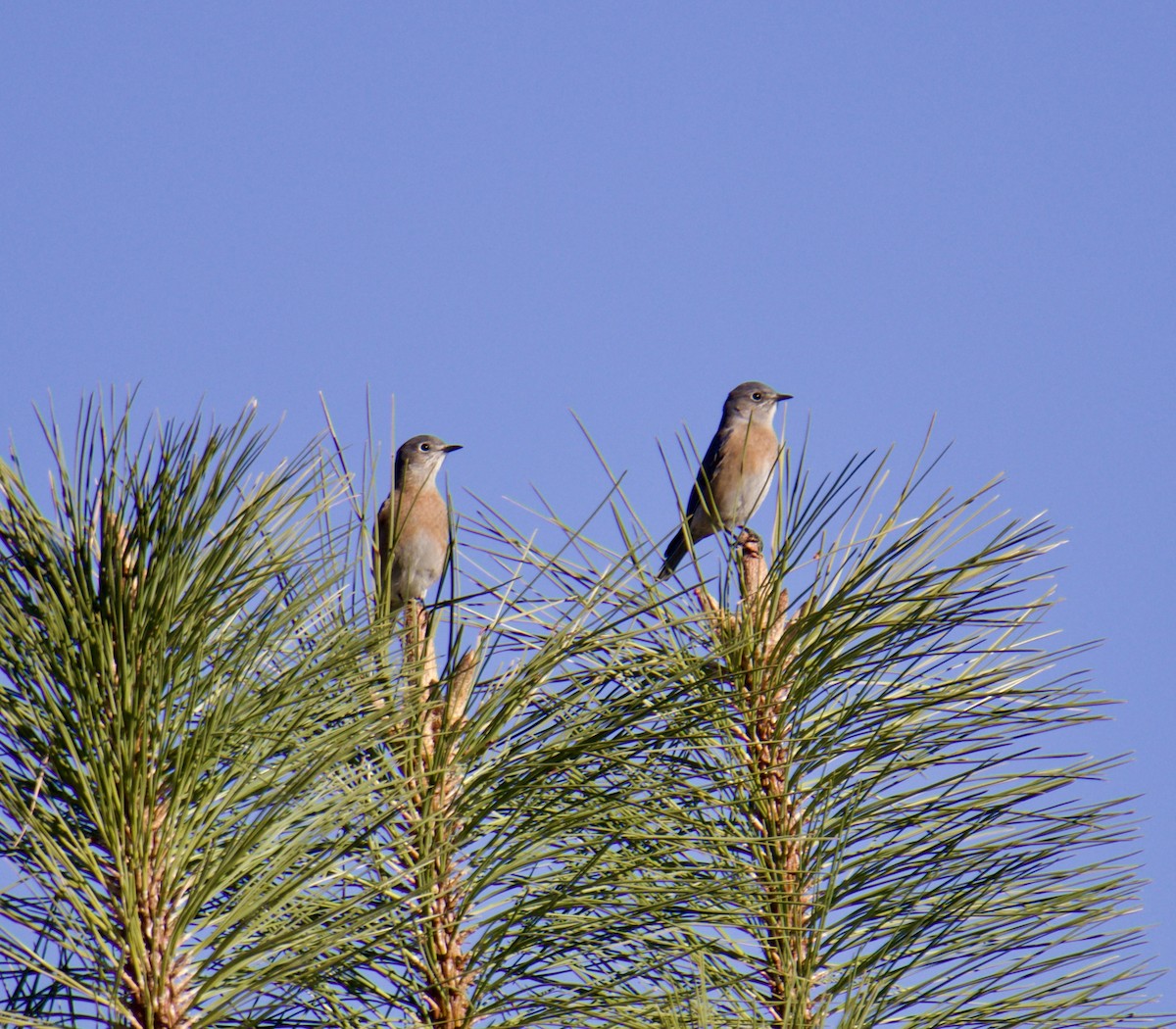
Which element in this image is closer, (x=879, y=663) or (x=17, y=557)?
(x=17, y=557)

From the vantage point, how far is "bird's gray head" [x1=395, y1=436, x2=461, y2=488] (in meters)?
6.80

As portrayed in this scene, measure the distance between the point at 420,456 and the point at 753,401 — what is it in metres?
2.29

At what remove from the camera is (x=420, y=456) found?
22.9 ft

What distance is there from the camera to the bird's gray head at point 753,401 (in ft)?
26.8

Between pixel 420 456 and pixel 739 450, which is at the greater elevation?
pixel 739 450

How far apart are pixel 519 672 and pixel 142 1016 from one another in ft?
2.97

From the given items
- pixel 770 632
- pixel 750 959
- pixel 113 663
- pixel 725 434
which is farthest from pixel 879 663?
pixel 725 434

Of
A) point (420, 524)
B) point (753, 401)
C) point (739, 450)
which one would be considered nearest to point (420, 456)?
point (420, 524)

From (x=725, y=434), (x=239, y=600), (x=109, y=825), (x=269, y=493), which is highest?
(x=725, y=434)

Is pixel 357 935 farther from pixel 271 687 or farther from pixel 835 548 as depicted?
pixel 835 548

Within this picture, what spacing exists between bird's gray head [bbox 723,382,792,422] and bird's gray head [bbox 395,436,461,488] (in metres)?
2.15

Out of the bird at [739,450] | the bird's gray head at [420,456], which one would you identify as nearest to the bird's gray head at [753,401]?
the bird at [739,450]

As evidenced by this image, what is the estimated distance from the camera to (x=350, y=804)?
7.41 feet

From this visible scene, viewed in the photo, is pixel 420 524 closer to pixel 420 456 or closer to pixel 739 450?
pixel 420 456
